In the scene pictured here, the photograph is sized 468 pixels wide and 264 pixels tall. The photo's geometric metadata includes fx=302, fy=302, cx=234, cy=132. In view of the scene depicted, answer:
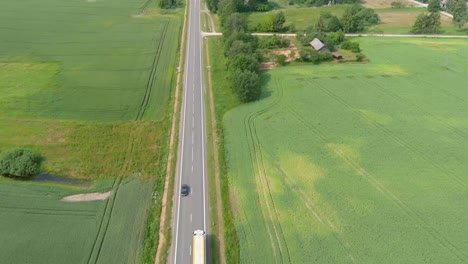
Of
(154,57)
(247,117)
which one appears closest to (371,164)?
(247,117)

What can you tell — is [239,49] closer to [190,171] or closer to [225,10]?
[190,171]

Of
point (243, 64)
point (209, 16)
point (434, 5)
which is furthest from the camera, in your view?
point (434, 5)

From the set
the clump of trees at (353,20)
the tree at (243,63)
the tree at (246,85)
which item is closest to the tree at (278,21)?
the clump of trees at (353,20)

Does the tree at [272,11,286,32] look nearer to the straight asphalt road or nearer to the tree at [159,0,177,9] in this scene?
the straight asphalt road

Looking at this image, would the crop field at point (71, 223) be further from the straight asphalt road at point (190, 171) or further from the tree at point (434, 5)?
the tree at point (434, 5)

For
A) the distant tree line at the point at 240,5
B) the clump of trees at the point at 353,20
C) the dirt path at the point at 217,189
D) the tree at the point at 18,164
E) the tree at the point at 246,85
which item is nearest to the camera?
the dirt path at the point at 217,189

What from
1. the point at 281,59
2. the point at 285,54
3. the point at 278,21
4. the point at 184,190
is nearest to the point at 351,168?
the point at 184,190

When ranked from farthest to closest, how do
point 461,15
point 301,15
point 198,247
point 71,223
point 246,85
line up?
point 301,15 < point 461,15 < point 246,85 < point 71,223 < point 198,247
